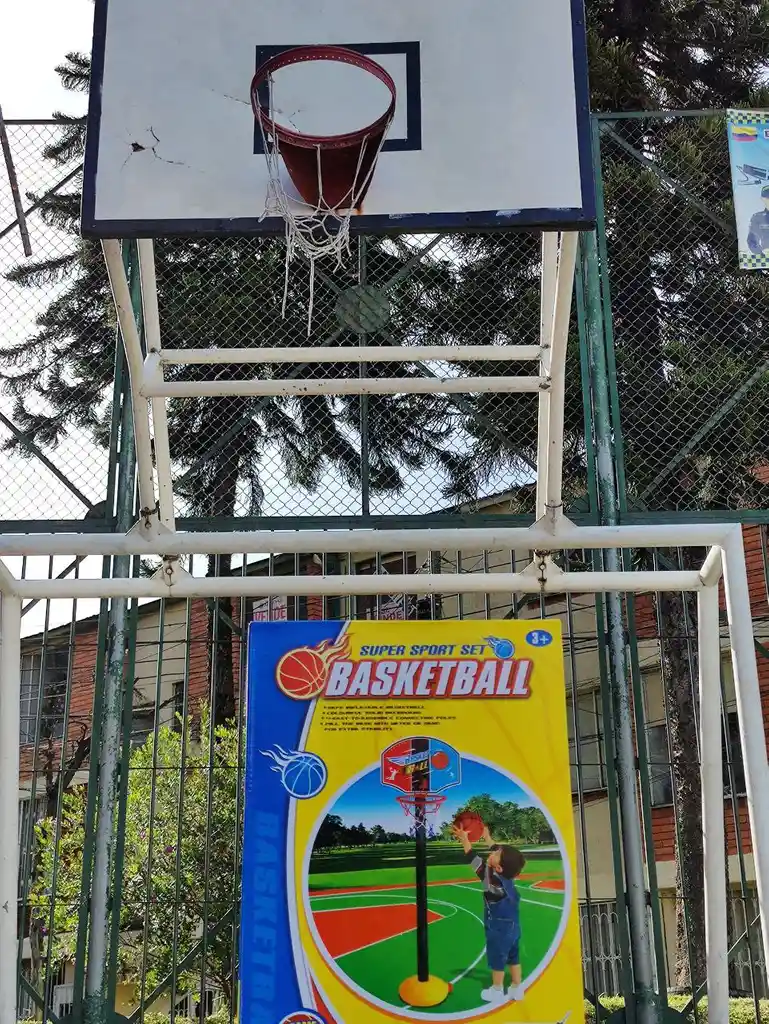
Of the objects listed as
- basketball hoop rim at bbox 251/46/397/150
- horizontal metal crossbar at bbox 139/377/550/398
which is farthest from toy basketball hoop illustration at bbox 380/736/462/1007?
basketball hoop rim at bbox 251/46/397/150

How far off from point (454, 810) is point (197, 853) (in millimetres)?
7447

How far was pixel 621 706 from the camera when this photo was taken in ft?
20.6

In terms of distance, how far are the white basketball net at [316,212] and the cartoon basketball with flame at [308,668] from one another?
2.53 meters

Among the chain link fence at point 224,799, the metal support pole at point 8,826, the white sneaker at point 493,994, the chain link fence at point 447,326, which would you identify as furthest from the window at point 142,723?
the metal support pole at point 8,826

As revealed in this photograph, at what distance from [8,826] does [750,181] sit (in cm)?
592

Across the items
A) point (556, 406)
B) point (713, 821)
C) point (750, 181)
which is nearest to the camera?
point (556, 406)

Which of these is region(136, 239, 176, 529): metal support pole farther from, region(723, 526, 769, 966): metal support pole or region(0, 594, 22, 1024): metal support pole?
region(723, 526, 769, 966): metal support pole

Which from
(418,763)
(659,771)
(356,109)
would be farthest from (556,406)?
(659,771)

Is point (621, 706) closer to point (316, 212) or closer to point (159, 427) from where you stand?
point (159, 427)

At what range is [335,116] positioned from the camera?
3965 mm

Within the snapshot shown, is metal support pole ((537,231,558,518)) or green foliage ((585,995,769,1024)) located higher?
metal support pole ((537,231,558,518))

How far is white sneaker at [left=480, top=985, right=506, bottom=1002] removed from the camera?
5660 mm

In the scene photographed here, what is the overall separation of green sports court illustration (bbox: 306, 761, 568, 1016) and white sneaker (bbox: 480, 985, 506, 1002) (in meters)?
0.03

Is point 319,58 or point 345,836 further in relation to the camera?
point 345,836
